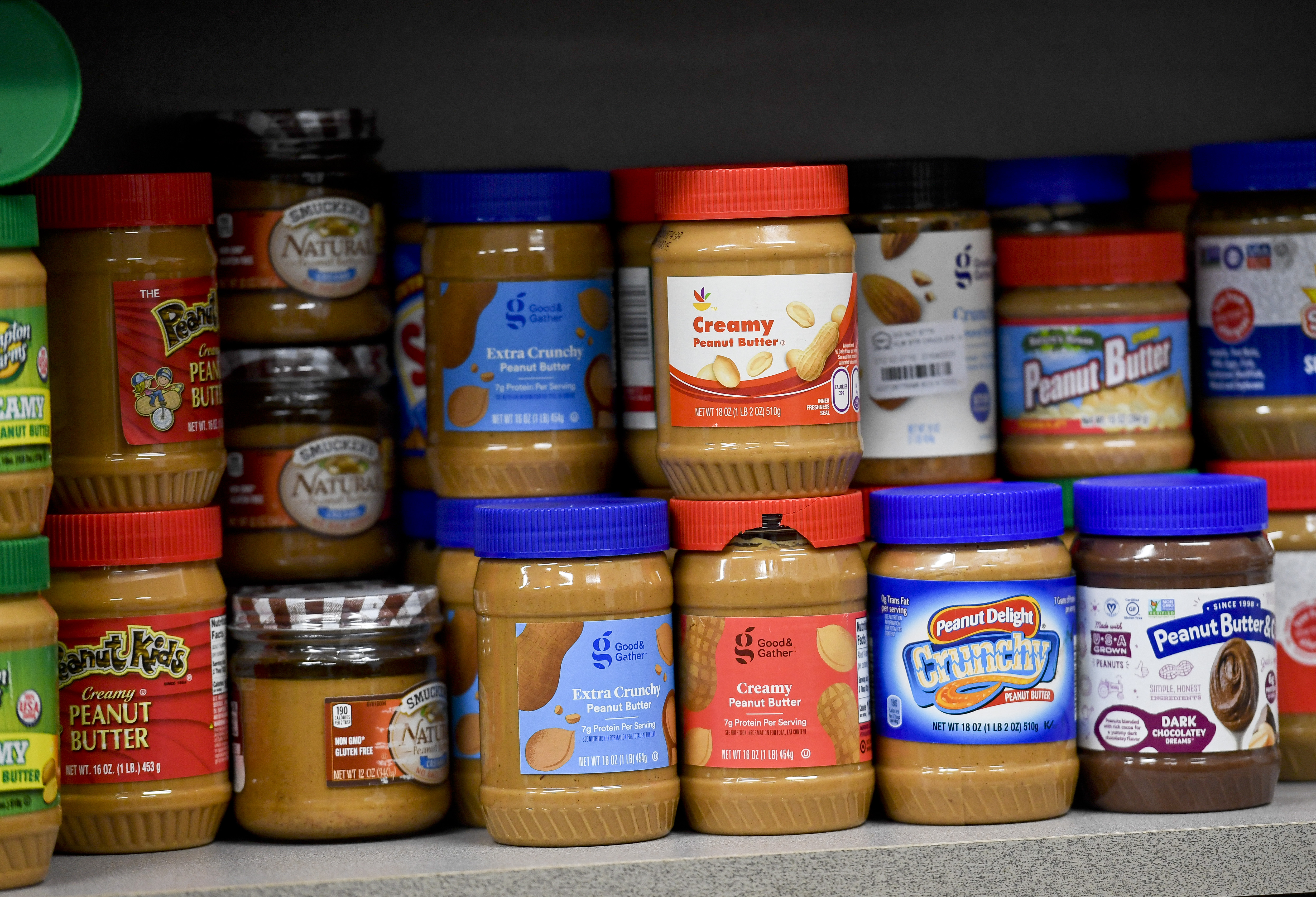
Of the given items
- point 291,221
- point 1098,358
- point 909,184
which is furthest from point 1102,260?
point 291,221

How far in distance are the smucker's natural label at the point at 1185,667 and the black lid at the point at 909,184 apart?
1.26 feet

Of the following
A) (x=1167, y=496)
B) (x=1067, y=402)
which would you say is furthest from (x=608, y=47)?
(x=1167, y=496)

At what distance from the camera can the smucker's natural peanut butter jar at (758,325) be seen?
4.53 ft

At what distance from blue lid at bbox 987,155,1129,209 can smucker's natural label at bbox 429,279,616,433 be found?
0.45m

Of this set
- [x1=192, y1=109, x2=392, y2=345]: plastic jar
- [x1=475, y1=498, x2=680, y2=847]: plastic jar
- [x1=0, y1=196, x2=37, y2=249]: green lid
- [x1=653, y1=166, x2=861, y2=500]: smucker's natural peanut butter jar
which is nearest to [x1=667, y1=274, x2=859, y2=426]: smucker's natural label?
[x1=653, y1=166, x2=861, y2=500]: smucker's natural peanut butter jar

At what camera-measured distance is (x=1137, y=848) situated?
4.48ft

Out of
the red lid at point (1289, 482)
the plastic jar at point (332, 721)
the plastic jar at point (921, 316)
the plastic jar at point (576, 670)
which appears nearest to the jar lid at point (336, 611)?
the plastic jar at point (332, 721)

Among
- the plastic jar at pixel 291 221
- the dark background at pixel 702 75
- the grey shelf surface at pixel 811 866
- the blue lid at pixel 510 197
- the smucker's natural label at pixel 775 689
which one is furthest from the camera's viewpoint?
the dark background at pixel 702 75

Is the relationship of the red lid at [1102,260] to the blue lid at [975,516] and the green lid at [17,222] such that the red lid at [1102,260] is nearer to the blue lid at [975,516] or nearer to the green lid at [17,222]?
the blue lid at [975,516]

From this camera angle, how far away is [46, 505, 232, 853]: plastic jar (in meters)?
1.44

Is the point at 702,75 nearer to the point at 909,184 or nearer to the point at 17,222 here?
the point at 909,184

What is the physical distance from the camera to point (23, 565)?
132 centimetres

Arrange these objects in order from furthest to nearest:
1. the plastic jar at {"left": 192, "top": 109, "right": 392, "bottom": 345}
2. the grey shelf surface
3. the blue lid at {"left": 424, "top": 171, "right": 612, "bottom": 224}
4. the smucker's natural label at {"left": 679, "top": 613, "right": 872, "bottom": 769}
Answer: the plastic jar at {"left": 192, "top": 109, "right": 392, "bottom": 345} → the blue lid at {"left": 424, "top": 171, "right": 612, "bottom": 224} → the smucker's natural label at {"left": 679, "top": 613, "right": 872, "bottom": 769} → the grey shelf surface

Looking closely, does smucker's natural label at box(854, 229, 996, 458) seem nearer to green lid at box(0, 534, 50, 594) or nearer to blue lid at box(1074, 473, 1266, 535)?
blue lid at box(1074, 473, 1266, 535)
